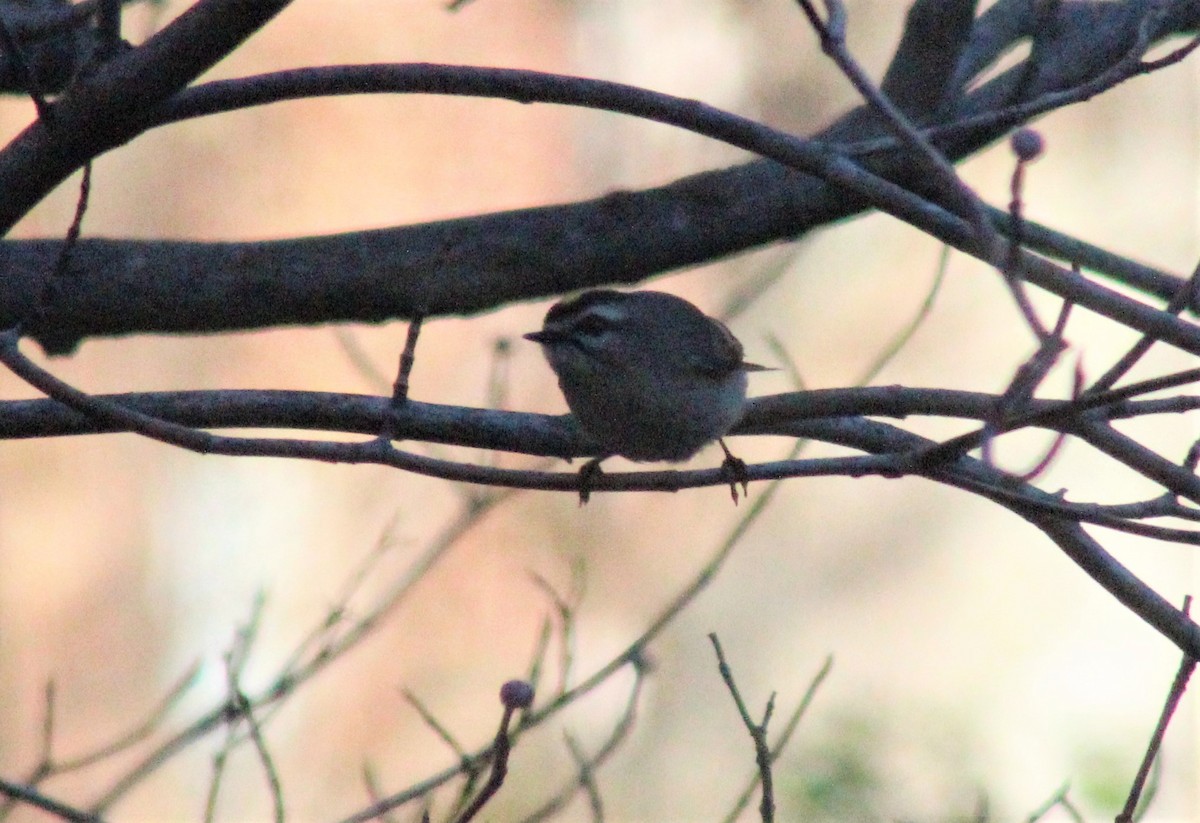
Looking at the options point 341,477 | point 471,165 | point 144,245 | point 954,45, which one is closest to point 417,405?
point 144,245

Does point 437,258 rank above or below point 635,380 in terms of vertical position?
above

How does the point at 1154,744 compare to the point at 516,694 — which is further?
the point at 1154,744

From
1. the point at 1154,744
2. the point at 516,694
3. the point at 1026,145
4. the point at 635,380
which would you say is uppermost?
the point at 635,380

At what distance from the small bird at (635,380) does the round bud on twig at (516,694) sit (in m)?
1.64

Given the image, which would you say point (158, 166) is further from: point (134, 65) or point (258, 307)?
point (134, 65)

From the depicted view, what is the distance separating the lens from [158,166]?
25.5 feet

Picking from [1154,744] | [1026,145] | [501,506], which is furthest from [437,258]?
[501,506]

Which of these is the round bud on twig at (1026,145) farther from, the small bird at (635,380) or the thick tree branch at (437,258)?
the small bird at (635,380)

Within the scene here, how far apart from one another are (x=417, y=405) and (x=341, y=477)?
15.6 ft

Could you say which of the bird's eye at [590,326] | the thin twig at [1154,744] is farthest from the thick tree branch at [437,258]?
the thin twig at [1154,744]

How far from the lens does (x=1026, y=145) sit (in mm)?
1780

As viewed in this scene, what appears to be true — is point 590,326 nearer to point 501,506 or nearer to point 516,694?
point 516,694

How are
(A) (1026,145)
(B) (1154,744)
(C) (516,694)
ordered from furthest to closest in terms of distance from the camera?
(B) (1154,744), (C) (516,694), (A) (1026,145)

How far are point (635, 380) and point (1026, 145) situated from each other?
2.10 metres
